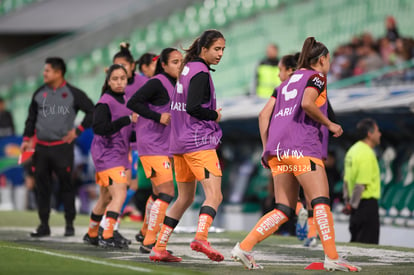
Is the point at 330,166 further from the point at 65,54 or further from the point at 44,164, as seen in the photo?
the point at 65,54

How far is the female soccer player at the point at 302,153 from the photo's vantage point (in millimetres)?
7809

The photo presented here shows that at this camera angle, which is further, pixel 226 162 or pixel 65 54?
pixel 65 54

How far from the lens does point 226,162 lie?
1866 cm

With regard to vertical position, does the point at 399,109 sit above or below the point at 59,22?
below

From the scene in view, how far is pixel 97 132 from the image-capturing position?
10.3 meters

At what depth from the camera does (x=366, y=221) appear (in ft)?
39.3

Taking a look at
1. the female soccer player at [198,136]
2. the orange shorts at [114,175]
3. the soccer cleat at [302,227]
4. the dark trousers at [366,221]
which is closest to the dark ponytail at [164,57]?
the female soccer player at [198,136]

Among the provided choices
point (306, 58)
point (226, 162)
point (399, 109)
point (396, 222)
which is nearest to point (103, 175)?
point (306, 58)

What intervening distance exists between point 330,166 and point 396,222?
143cm

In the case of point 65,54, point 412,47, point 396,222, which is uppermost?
point 65,54

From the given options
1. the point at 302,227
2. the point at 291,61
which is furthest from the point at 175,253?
the point at 291,61

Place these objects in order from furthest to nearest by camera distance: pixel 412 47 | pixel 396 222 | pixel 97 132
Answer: pixel 412 47 < pixel 396 222 < pixel 97 132

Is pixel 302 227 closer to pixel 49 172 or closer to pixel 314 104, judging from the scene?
pixel 49 172

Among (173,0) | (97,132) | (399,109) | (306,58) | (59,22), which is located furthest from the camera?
(59,22)
